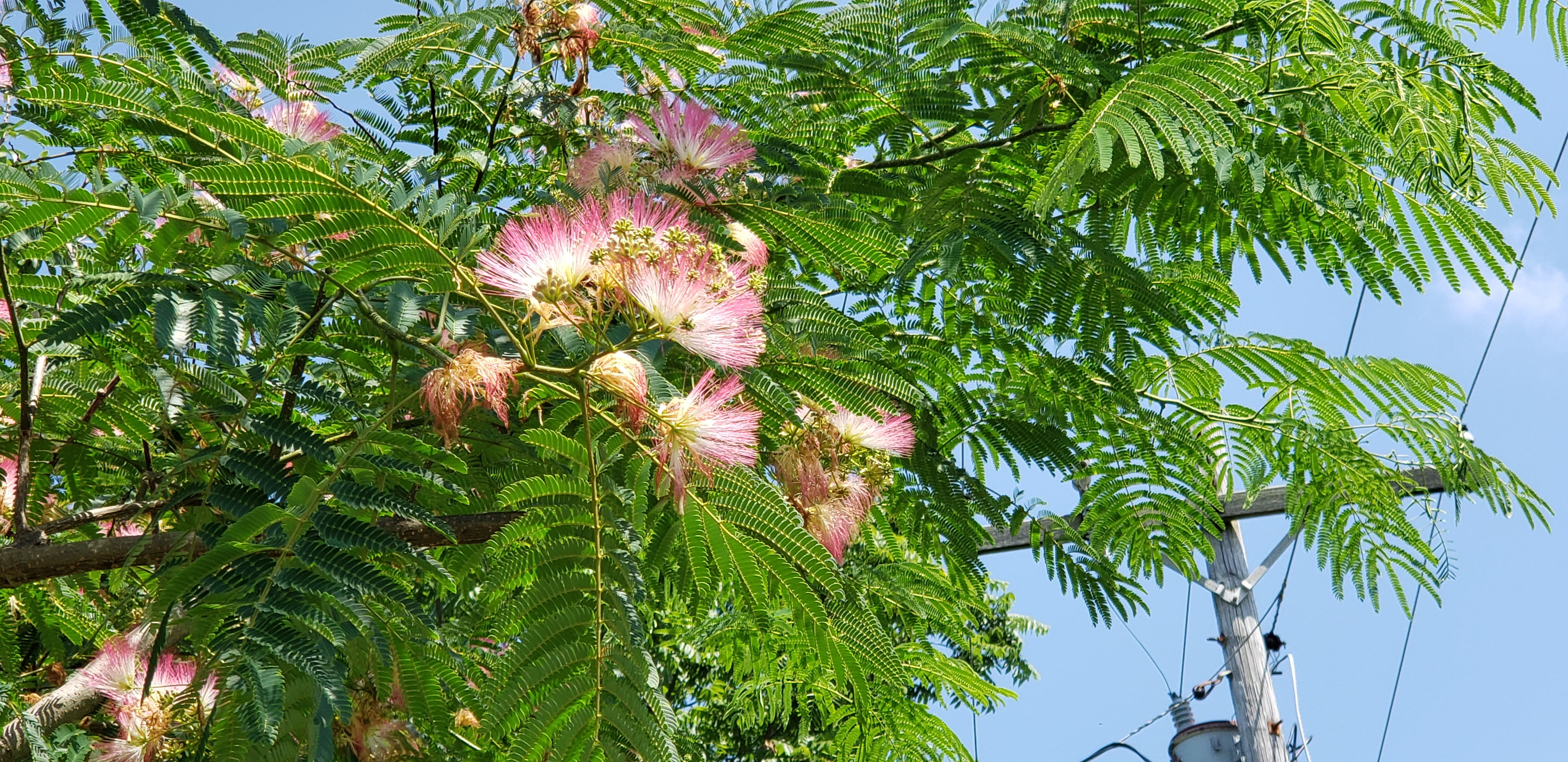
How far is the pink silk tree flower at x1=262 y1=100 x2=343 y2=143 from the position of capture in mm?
3002

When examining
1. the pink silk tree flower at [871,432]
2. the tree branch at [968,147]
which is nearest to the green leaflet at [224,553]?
the pink silk tree flower at [871,432]

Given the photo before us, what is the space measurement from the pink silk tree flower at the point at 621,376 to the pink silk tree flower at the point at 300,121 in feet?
4.38

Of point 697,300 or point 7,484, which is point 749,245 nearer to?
point 697,300

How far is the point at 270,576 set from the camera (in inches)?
81.8

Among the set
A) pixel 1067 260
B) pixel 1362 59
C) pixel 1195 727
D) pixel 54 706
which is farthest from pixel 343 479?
pixel 1195 727

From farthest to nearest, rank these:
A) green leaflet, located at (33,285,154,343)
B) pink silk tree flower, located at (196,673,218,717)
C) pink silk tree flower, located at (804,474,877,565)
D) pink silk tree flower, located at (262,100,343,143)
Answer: pink silk tree flower, located at (262,100,343,143)
pink silk tree flower, located at (804,474,877,565)
pink silk tree flower, located at (196,673,218,717)
green leaflet, located at (33,285,154,343)

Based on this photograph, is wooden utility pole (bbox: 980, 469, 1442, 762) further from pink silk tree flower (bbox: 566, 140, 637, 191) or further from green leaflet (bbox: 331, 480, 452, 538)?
green leaflet (bbox: 331, 480, 452, 538)

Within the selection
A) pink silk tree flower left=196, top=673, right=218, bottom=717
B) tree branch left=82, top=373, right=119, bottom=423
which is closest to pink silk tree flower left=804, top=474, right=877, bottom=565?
pink silk tree flower left=196, top=673, right=218, bottom=717

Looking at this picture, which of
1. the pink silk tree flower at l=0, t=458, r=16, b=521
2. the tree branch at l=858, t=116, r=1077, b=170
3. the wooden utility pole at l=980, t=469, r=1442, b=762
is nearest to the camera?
the tree branch at l=858, t=116, r=1077, b=170

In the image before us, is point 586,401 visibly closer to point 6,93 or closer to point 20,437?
point 20,437

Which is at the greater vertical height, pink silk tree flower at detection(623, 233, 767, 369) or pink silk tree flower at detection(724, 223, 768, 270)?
pink silk tree flower at detection(724, 223, 768, 270)

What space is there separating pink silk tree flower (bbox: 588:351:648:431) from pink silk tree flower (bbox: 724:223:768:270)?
643 millimetres

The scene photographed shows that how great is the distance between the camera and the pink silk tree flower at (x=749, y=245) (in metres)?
2.59

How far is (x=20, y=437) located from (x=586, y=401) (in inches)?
47.5
